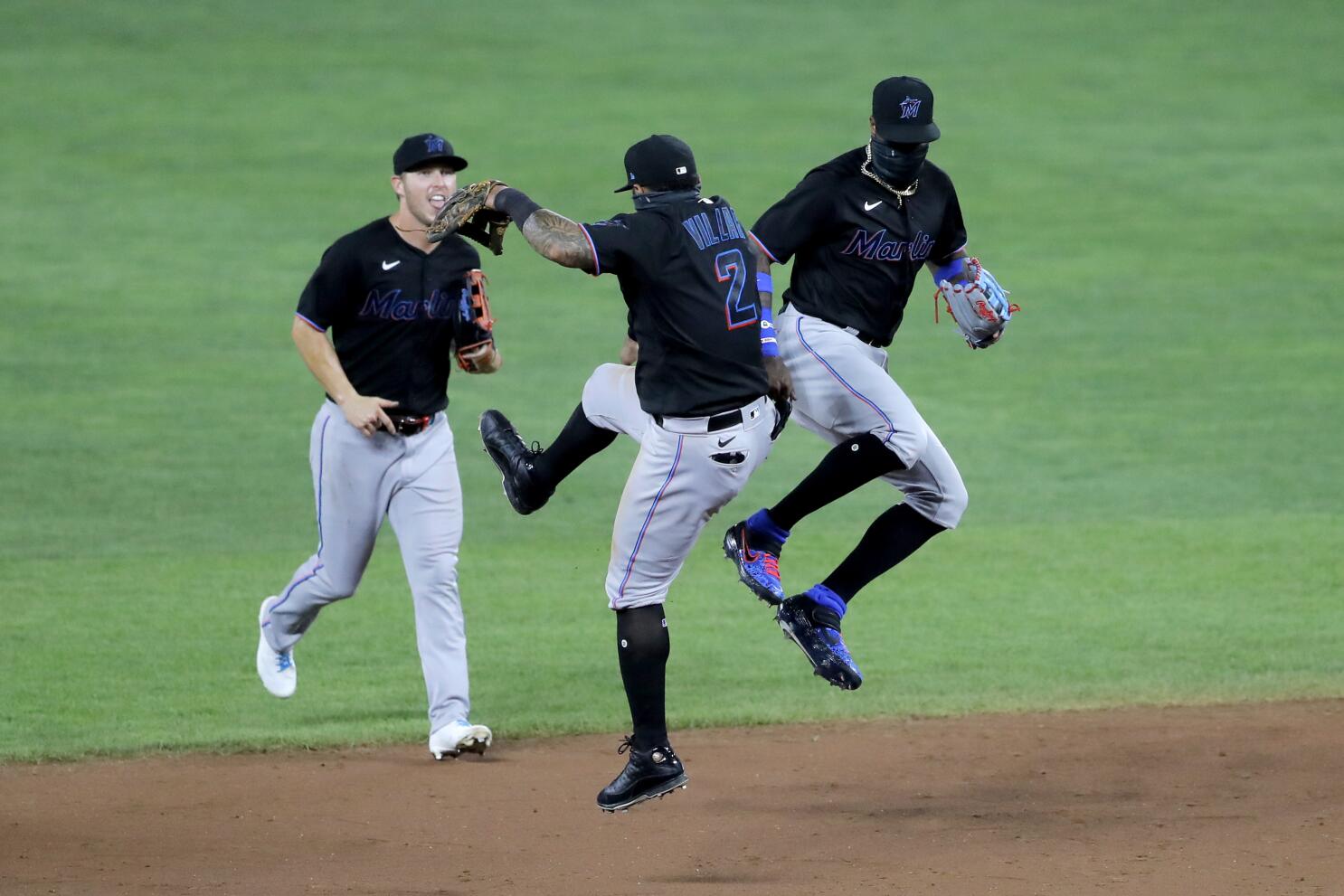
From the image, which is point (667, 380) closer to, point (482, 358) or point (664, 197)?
point (664, 197)

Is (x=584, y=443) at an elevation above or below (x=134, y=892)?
above

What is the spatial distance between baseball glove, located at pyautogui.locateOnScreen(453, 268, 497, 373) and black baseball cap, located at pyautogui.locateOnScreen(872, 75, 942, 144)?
199 cm

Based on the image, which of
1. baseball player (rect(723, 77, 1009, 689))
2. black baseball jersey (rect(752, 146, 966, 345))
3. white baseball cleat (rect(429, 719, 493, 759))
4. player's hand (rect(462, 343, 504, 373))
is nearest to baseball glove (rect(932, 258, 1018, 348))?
baseball player (rect(723, 77, 1009, 689))

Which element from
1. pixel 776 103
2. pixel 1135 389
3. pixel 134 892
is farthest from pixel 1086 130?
pixel 134 892

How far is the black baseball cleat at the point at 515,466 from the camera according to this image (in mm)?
7750

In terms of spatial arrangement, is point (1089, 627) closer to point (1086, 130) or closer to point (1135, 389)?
point (1135, 389)

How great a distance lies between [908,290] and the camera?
24.6 ft

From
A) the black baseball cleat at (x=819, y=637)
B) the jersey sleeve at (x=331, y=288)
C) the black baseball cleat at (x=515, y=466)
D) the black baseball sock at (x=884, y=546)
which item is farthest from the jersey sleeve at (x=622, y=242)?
the jersey sleeve at (x=331, y=288)

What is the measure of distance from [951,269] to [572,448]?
173 cm

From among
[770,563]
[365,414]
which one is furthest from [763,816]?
[365,414]

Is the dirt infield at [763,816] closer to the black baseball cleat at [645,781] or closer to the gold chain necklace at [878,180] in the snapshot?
the black baseball cleat at [645,781]

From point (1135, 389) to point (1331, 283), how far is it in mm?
3835

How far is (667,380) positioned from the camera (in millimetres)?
6641

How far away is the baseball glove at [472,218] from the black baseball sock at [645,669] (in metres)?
1.46
